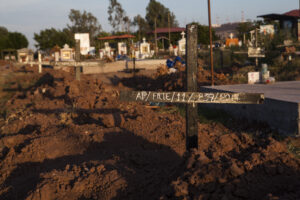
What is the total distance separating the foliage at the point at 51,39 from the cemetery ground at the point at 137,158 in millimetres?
47192

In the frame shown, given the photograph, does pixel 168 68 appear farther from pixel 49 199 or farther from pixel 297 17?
pixel 297 17

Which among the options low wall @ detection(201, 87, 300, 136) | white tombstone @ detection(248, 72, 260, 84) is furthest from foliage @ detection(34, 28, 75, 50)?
low wall @ detection(201, 87, 300, 136)

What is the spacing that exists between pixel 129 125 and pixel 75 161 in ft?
6.37

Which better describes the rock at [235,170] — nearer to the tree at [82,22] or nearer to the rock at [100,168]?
the rock at [100,168]

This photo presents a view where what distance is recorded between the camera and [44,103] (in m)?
11.7

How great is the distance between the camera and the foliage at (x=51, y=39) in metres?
55.9

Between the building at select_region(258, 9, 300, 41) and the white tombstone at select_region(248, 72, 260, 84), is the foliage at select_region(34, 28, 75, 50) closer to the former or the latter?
the building at select_region(258, 9, 300, 41)

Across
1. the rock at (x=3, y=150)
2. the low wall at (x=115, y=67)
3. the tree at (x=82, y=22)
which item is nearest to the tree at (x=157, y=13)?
the tree at (x=82, y=22)

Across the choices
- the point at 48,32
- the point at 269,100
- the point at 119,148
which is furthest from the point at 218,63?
the point at 48,32

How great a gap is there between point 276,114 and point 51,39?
178ft

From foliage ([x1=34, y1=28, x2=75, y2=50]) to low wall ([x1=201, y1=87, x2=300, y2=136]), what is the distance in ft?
157

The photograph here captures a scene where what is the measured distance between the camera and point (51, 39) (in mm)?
57469

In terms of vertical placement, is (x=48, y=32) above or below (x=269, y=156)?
above

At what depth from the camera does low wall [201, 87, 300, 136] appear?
683 centimetres
